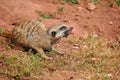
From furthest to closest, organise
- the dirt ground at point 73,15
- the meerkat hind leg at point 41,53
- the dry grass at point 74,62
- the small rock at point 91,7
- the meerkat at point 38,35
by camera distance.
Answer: the small rock at point 91,7
the dirt ground at point 73,15
the meerkat at point 38,35
the meerkat hind leg at point 41,53
the dry grass at point 74,62

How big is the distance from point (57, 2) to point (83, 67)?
267 centimetres

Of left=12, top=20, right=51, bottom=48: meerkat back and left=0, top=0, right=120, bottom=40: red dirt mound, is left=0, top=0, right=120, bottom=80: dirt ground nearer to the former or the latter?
left=0, top=0, right=120, bottom=40: red dirt mound

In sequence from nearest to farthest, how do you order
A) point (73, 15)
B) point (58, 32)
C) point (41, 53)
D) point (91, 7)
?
point (41, 53) < point (58, 32) < point (73, 15) < point (91, 7)

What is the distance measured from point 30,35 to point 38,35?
15cm

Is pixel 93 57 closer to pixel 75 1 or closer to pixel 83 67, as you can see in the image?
pixel 83 67

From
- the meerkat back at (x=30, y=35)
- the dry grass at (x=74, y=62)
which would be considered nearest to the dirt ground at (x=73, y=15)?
the dry grass at (x=74, y=62)

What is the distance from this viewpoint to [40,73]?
657cm

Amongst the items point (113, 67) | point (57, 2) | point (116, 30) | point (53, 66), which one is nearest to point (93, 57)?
point (113, 67)

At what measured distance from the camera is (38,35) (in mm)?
7418

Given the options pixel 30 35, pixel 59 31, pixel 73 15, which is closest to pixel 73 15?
pixel 73 15

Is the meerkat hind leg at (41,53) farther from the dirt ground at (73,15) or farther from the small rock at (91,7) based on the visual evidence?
the small rock at (91,7)

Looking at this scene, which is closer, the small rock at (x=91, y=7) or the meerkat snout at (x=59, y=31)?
the meerkat snout at (x=59, y=31)

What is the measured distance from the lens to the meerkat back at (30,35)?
7316 mm

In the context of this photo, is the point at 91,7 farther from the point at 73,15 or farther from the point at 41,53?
the point at 41,53
